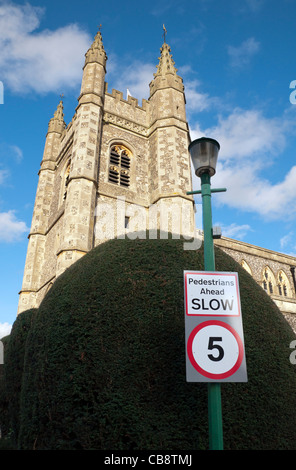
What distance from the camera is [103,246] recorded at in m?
5.04

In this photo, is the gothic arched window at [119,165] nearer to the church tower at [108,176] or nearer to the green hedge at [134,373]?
the church tower at [108,176]

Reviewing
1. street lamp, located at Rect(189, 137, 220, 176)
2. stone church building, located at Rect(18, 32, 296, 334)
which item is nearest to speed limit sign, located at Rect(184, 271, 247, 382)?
street lamp, located at Rect(189, 137, 220, 176)

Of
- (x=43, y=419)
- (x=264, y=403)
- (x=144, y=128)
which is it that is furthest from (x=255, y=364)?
(x=144, y=128)

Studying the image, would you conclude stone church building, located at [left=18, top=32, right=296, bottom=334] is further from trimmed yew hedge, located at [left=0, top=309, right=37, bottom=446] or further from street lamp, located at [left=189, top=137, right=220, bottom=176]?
street lamp, located at [left=189, top=137, right=220, bottom=176]

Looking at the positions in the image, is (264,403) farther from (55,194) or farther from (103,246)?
(55,194)

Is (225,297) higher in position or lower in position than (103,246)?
lower

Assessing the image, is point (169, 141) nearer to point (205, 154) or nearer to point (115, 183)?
point (115, 183)

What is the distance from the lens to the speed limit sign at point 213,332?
8.77 feet

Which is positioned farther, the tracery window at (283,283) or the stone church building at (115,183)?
the tracery window at (283,283)

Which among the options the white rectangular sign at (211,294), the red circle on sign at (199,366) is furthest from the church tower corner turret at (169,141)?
the red circle on sign at (199,366)

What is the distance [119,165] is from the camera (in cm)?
1788

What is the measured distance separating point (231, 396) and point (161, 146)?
51.1 feet

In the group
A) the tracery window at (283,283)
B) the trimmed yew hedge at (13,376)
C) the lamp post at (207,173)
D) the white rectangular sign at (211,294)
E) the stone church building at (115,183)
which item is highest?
the stone church building at (115,183)

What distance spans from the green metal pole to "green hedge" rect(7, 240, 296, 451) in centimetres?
66
